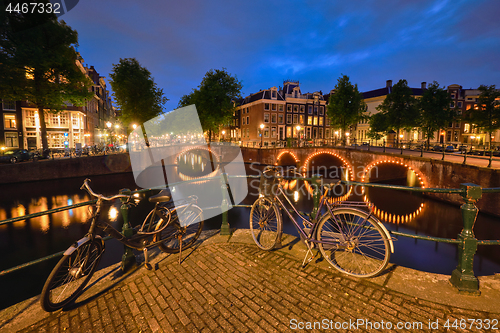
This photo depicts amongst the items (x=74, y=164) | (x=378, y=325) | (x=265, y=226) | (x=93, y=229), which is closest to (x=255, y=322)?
(x=378, y=325)

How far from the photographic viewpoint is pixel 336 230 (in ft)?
10.7

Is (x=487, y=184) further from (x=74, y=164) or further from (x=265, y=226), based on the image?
(x=74, y=164)

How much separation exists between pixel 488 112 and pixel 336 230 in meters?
39.9

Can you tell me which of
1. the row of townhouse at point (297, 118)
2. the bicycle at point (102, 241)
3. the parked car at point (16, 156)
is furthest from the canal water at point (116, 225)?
the row of townhouse at point (297, 118)

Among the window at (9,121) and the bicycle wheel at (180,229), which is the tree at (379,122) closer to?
the bicycle wheel at (180,229)

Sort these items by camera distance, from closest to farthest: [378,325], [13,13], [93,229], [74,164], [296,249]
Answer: [378,325], [93,229], [296,249], [13,13], [74,164]

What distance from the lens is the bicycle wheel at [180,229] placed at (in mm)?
3936

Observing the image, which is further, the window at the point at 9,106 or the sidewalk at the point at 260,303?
the window at the point at 9,106

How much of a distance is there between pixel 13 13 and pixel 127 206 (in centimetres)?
2692

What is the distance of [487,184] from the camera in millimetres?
12609

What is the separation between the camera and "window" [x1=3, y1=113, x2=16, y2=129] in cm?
2975

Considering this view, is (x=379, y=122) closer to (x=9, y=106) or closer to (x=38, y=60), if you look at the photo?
(x=38, y=60)

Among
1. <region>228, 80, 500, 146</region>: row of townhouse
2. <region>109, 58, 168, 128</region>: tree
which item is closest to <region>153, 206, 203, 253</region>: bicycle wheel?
<region>109, 58, 168, 128</region>: tree

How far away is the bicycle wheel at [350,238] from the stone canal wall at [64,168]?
26.6 m
